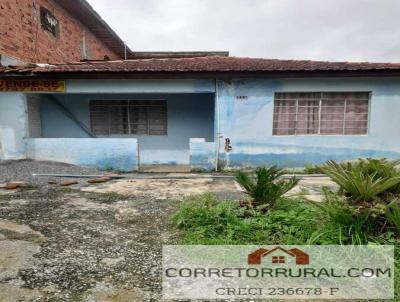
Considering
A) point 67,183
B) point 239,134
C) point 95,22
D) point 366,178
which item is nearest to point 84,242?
point 366,178

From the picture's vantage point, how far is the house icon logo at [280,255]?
8.96 ft

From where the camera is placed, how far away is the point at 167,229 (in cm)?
361

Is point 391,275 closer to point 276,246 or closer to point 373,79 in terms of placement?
point 276,246

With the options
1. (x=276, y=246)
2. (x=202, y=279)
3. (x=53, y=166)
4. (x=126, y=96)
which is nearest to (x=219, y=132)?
(x=126, y=96)

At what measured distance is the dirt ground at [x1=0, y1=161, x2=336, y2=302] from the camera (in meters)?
2.30

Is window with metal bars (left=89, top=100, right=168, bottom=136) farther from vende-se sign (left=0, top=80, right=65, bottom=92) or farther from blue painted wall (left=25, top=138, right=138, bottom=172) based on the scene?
vende-se sign (left=0, top=80, right=65, bottom=92)

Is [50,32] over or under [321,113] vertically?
over

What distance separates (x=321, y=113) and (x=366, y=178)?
583 cm

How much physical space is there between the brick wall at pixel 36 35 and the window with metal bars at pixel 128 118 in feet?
8.97

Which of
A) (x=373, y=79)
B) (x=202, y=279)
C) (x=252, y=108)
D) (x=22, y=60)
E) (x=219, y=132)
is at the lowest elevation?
(x=202, y=279)

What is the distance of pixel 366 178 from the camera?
10.4 ft

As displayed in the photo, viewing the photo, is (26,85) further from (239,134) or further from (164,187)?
(239,134)

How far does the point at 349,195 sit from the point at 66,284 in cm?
318

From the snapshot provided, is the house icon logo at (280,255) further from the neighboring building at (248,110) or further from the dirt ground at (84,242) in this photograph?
the neighboring building at (248,110)
